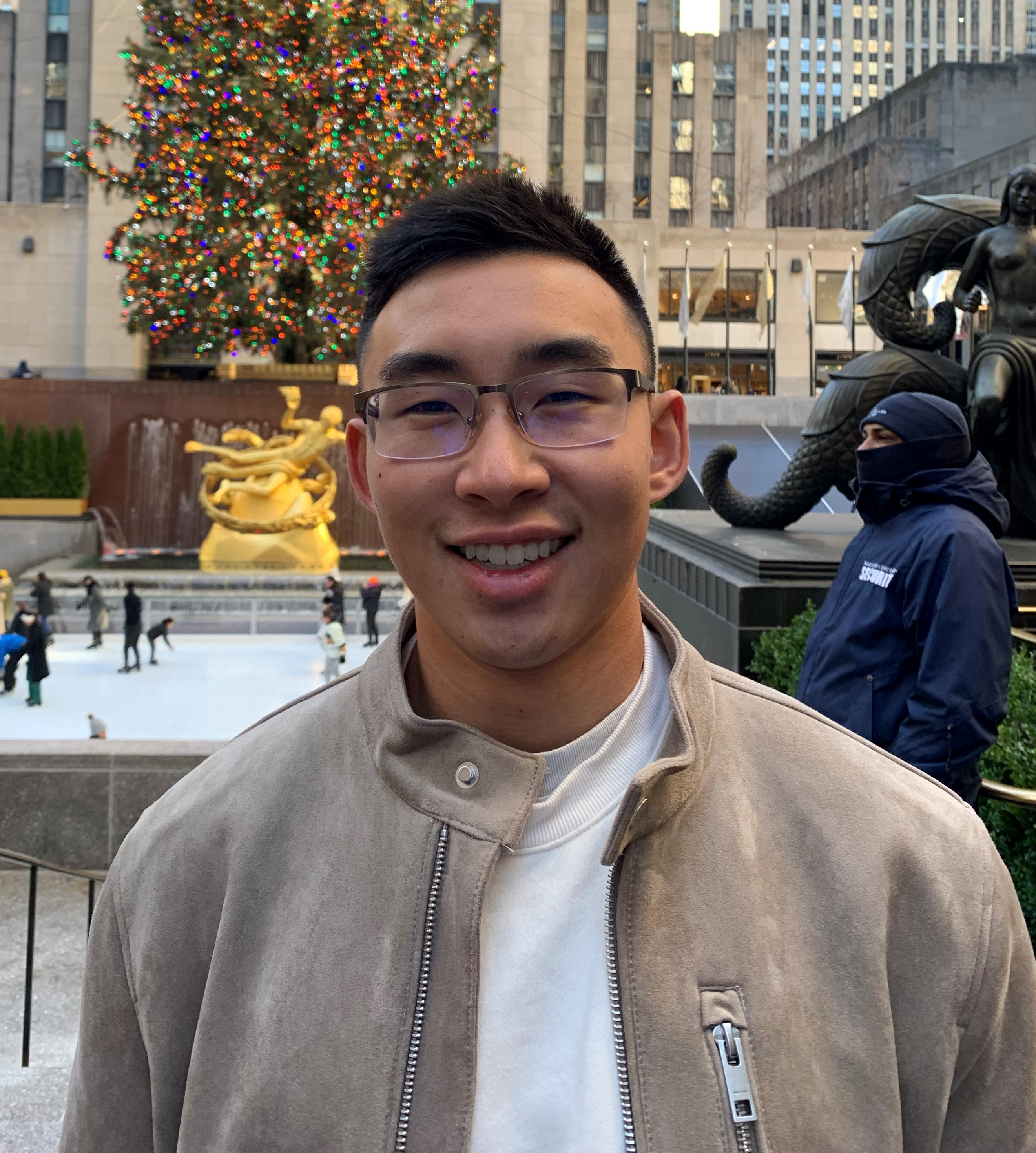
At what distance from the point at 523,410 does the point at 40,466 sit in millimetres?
21279

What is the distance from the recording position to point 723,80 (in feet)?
226

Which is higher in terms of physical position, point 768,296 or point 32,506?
point 768,296

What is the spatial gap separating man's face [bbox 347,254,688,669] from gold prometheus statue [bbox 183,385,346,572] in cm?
1553

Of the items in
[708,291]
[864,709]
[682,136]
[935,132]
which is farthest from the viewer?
[682,136]

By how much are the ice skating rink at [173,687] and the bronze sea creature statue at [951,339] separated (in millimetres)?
3487

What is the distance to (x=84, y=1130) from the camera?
4.10 ft

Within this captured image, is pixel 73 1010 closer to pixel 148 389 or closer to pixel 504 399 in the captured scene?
pixel 504 399

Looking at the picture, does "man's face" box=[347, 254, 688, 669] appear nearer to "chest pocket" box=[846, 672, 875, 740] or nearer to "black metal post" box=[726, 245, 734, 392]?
"chest pocket" box=[846, 672, 875, 740]

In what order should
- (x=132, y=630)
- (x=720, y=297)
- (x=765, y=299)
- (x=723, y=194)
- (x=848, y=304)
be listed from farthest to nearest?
(x=723, y=194) < (x=720, y=297) < (x=765, y=299) < (x=848, y=304) < (x=132, y=630)

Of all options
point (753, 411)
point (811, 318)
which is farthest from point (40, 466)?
point (811, 318)

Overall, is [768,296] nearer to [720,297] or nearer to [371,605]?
[720,297]

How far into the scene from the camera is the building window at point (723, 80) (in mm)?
68000

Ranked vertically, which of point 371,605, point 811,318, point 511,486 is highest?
point 811,318

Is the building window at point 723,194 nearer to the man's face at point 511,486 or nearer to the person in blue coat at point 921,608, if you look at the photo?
the person in blue coat at point 921,608
